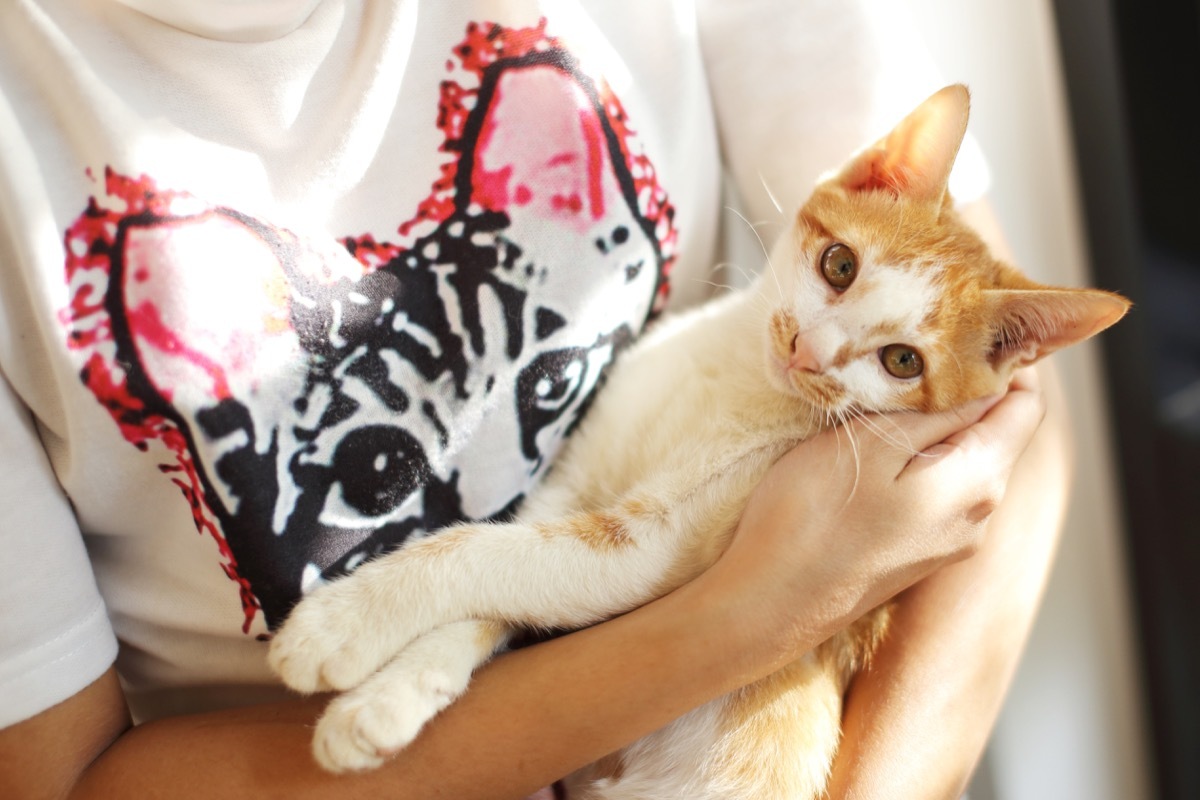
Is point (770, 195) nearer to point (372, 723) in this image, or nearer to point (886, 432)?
point (886, 432)

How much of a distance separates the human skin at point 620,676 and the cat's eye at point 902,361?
101 millimetres

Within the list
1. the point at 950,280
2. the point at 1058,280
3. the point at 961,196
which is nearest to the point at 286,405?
the point at 950,280

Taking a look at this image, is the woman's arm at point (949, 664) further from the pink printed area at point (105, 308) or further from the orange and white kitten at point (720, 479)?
the pink printed area at point (105, 308)

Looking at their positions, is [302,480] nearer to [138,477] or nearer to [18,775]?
[138,477]

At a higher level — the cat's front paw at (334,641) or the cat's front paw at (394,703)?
the cat's front paw at (334,641)

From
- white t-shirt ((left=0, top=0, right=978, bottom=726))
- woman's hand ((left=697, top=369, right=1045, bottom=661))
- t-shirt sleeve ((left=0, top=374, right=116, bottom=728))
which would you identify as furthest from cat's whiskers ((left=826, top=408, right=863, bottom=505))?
t-shirt sleeve ((left=0, top=374, right=116, bottom=728))

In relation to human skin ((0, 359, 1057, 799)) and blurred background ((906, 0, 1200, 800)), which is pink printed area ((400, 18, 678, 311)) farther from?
blurred background ((906, 0, 1200, 800))

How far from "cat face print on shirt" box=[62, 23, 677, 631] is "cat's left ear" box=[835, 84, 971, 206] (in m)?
0.26

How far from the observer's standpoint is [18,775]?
808 millimetres

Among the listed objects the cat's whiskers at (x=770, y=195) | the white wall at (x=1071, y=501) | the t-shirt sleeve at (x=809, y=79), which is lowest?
the white wall at (x=1071, y=501)

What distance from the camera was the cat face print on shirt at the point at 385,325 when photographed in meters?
0.78

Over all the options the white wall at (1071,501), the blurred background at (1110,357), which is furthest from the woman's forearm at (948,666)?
the white wall at (1071,501)

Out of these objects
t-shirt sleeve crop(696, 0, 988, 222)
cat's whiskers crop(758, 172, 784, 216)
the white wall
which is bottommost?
the white wall

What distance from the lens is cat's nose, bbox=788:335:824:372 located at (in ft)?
3.14
